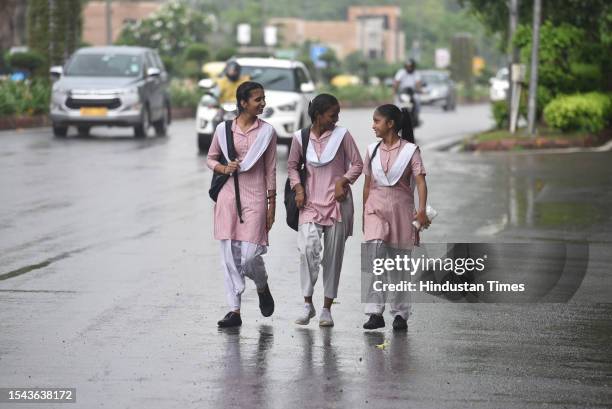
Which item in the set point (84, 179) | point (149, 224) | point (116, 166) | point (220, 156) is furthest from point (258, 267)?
point (116, 166)

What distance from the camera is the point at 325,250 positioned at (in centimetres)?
1026

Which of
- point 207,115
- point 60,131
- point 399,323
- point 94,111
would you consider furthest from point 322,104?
point 60,131

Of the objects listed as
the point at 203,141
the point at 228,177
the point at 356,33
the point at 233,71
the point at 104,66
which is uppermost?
the point at 228,177

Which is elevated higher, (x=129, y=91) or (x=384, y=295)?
(x=384, y=295)

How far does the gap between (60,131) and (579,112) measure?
985 cm

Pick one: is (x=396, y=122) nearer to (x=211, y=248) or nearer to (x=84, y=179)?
(x=211, y=248)

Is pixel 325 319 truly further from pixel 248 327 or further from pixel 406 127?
pixel 406 127

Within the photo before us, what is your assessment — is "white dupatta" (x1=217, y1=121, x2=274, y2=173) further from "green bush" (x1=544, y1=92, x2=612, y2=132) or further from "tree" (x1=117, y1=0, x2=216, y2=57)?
"tree" (x1=117, y1=0, x2=216, y2=57)

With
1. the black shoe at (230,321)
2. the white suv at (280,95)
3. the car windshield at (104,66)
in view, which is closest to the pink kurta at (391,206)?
the black shoe at (230,321)

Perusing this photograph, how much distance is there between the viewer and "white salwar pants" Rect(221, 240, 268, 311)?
33.1 ft

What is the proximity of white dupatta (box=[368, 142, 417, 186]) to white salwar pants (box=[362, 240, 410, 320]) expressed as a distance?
14.6 inches

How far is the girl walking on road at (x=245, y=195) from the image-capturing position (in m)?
10.1

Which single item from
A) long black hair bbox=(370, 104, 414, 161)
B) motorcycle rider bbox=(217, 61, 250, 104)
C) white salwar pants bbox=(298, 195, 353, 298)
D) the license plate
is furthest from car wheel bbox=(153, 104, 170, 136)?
long black hair bbox=(370, 104, 414, 161)

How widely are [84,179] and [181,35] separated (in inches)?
2462
